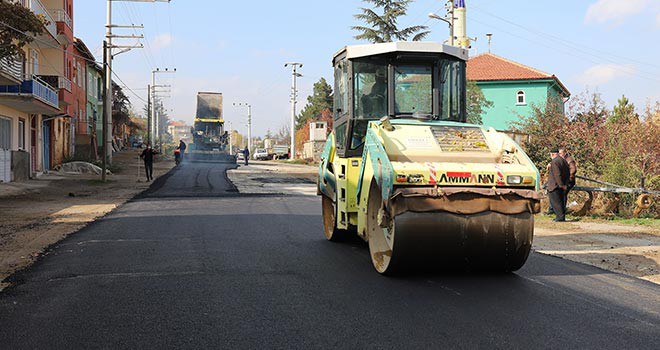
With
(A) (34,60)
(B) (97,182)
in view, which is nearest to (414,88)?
(B) (97,182)

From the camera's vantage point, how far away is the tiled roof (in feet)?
153

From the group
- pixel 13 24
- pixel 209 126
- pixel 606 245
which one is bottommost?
pixel 606 245

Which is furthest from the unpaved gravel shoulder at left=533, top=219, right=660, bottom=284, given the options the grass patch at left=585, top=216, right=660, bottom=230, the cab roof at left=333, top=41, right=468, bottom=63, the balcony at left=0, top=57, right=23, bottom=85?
the balcony at left=0, top=57, right=23, bottom=85

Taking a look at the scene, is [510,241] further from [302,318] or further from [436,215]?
[302,318]

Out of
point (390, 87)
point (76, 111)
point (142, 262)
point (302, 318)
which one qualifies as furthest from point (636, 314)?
point (76, 111)

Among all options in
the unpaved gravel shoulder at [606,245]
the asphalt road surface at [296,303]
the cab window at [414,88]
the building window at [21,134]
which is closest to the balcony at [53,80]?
the building window at [21,134]

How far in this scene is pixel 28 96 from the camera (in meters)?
25.3

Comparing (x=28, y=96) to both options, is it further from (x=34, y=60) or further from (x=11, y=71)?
(x=34, y=60)

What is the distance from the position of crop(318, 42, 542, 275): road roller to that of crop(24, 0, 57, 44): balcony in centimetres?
2186

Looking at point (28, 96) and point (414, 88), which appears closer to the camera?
point (414, 88)

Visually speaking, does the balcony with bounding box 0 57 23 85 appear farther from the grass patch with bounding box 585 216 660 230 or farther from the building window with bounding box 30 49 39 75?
the grass patch with bounding box 585 216 660 230

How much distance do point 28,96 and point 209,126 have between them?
24.5 m

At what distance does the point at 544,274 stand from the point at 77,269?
555cm

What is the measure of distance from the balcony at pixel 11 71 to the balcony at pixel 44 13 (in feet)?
8.24
